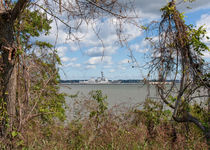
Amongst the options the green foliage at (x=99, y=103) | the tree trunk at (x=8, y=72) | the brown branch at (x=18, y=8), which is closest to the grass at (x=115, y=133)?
the green foliage at (x=99, y=103)

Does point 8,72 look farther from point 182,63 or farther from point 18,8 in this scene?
point 182,63

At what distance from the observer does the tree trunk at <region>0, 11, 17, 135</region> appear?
3.80m

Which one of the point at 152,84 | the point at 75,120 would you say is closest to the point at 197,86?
the point at 152,84

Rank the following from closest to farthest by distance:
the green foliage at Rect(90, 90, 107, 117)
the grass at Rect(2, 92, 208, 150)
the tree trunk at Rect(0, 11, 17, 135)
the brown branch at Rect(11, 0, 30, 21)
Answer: the brown branch at Rect(11, 0, 30, 21) < the tree trunk at Rect(0, 11, 17, 135) < the grass at Rect(2, 92, 208, 150) < the green foliage at Rect(90, 90, 107, 117)

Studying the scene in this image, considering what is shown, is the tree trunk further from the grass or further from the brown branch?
the grass

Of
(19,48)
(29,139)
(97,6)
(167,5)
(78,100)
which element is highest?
(167,5)

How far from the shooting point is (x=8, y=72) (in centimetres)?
386

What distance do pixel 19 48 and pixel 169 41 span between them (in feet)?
9.84

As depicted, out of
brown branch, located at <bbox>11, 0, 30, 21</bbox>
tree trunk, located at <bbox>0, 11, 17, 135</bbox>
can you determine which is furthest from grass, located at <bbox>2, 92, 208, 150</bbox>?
brown branch, located at <bbox>11, 0, 30, 21</bbox>

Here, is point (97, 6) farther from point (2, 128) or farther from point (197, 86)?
point (197, 86)

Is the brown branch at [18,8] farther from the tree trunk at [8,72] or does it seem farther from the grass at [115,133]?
the grass at [115,133]

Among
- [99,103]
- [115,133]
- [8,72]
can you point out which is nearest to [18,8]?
[8,72]

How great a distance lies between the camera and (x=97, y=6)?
143 inches

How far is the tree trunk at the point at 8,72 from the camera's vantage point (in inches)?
150
